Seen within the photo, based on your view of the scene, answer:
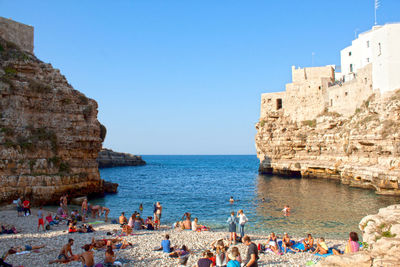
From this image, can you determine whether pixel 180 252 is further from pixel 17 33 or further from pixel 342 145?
pixel 342 145

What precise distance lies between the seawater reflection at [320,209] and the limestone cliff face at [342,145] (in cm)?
275

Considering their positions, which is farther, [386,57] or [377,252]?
[386,57]

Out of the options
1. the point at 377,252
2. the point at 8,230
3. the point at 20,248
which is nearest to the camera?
the point at 377,252

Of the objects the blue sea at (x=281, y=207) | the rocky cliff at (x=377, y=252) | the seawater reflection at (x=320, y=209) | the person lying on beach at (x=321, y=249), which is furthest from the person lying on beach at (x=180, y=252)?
the seawater reflection at (x=320, y=209)

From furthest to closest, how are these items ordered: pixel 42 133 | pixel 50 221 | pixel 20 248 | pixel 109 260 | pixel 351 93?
pixel 351 93
pixel 42 133
pixel 50 221
pixel 20 248
pixel 109 260

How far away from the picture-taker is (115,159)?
95.0m

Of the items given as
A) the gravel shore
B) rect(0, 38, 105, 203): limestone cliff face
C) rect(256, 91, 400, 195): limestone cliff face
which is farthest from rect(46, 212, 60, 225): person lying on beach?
rect(256, 91, 400, 195): limestone cliff face

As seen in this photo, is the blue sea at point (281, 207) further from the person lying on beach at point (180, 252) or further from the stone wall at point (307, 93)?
the stone wall at point (307, 93)

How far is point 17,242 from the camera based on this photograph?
13.0 m

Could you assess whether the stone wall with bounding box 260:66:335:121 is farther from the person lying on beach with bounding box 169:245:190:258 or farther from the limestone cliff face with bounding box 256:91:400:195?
the person lying on beach with bounding box 169:245:190:258

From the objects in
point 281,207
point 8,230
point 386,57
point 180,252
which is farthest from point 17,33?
point 386,57

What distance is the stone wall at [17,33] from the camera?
91.7 feet

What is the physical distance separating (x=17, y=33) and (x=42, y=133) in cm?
1092

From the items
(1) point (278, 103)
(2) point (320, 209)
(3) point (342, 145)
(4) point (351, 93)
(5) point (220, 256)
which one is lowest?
(2) point (320, 209)
